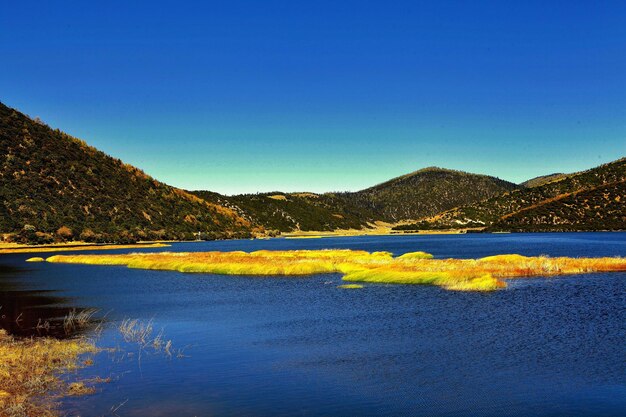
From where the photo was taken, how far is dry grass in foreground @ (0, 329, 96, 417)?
60.2ft

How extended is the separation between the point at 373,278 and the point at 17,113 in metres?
156

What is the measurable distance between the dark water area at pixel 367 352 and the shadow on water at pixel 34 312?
0.44 meters

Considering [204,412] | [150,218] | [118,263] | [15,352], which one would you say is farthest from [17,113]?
[204,412]

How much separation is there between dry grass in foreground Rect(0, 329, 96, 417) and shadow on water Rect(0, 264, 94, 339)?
2.85 meters

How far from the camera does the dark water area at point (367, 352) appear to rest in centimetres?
1948

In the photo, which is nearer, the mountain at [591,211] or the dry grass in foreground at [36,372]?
the dry grass in foreground at [36,372]

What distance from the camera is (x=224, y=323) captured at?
36.0m

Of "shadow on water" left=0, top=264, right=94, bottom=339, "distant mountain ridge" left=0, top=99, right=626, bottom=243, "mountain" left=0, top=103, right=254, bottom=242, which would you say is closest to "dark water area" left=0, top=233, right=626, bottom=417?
"shadow on water" left=0, top=264, right=94, bottom=339

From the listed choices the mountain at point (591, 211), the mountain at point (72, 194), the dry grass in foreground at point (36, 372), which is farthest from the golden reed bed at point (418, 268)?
the mountain at point (591, 211)

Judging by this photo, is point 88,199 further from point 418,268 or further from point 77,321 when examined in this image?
point 77,321

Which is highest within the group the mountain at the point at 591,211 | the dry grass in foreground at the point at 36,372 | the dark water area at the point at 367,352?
the mountain at the point at 591,211

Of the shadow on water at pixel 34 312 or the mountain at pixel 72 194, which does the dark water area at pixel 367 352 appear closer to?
the shadow on water at pixel 34 312

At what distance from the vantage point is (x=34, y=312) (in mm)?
40438

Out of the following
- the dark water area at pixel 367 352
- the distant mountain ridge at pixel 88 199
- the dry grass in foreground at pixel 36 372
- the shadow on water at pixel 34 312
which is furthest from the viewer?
the distant mountain ridge at pixel 88 199
